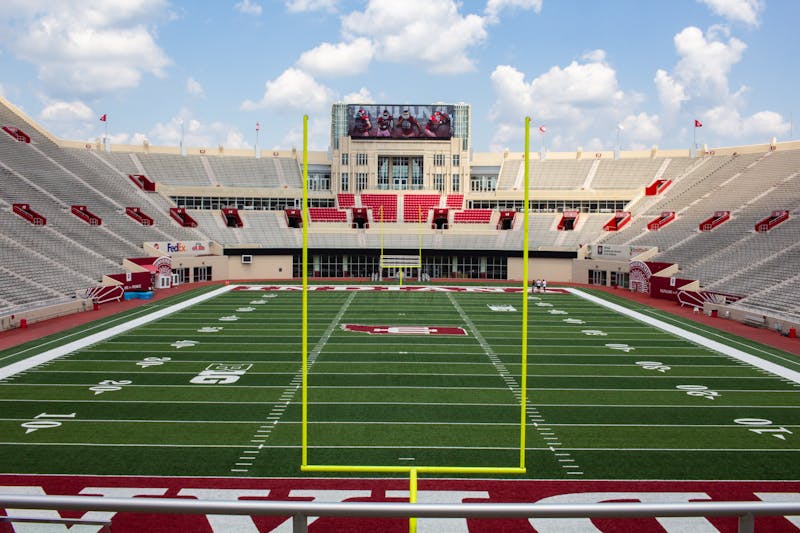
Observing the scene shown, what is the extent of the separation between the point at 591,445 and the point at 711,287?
25.4 m

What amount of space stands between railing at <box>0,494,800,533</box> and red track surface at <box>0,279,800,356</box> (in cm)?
2212

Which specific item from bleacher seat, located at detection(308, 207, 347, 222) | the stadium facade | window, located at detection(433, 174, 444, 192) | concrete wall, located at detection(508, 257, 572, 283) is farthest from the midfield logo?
window, located at detection(433, 174, 444, 192)

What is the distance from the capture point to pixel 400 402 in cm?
1459

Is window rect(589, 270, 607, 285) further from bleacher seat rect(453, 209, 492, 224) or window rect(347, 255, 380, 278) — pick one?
window rect(347, 255, 380, 278)

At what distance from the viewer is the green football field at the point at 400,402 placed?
10984mm

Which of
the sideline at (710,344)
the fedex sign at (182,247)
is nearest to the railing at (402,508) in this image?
the sideline at (710,344)

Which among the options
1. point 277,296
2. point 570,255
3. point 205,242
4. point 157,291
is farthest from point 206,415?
point 570,255

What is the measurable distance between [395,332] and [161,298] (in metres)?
17.5

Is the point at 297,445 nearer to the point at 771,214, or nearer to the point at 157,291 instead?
the point at 157,291

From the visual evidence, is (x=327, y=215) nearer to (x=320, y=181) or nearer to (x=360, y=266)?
(x=360, y=266)

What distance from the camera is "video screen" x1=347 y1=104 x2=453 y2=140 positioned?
5916 cm

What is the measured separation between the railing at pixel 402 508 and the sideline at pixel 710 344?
17.6 meters

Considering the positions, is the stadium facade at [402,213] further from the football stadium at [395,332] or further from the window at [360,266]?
the football stadium at [395,332]

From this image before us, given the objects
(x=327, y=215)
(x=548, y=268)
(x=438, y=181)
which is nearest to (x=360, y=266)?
(x=327, y=215)
